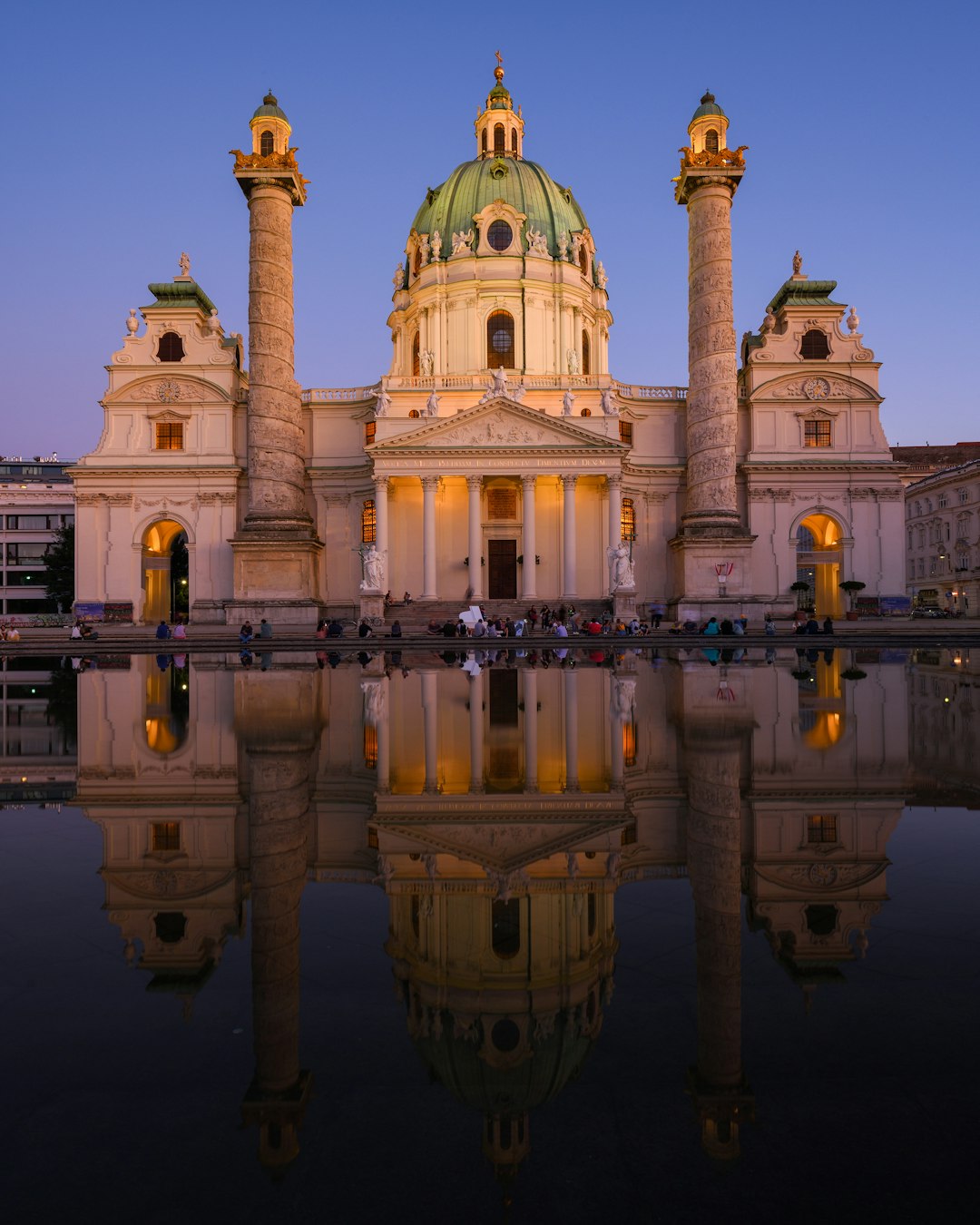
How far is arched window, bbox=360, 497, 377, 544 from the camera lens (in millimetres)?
50906

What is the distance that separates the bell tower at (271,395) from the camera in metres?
43.6

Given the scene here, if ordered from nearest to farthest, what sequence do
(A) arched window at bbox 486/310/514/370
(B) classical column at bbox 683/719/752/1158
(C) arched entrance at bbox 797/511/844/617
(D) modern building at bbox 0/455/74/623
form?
(B) classical column at bbox 683/719/752/1158, (C) arched entrance at bbox 797/511/844/617, (A) arched window at bbox 486/310/514/370, (D) modern building at bbox 0/455/74/623

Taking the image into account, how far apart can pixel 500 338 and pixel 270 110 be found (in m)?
18.4

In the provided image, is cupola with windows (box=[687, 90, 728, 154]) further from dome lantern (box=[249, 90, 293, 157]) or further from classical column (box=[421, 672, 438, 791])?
classical column (box=[421, 672, 438, 791])

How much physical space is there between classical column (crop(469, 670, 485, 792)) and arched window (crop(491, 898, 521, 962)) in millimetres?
2702

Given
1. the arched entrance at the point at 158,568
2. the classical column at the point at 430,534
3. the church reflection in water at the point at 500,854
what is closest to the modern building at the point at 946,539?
the classical column at the point at 430,534

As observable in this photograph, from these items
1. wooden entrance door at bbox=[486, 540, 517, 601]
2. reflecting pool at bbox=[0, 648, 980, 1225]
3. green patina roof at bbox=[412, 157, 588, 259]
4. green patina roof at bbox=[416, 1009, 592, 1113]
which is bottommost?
green patina roof at bbox=[416, 1009, 592, 1113]

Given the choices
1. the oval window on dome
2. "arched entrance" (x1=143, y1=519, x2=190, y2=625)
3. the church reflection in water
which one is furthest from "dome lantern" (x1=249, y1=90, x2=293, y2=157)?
the church reflection in water

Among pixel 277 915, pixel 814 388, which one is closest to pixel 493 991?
pixel 277 915

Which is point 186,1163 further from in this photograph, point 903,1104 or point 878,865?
point 878,865

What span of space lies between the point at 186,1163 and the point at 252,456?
147 ft

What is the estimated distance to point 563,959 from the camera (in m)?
3.36

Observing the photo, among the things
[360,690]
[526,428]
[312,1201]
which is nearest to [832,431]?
[526,428]

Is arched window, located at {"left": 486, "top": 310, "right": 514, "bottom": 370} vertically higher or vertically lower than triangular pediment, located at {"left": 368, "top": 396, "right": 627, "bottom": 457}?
higher
